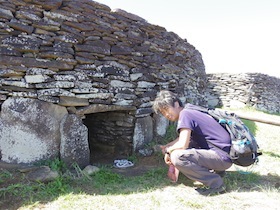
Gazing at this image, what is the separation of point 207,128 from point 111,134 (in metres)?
2.41

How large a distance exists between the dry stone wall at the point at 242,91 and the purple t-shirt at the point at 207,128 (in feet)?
30.4

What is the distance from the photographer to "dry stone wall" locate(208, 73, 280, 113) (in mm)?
11195

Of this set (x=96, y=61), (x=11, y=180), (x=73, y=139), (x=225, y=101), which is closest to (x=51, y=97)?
(x=73, y=139)

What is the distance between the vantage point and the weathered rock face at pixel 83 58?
3.16m

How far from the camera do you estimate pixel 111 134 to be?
4.69 meters

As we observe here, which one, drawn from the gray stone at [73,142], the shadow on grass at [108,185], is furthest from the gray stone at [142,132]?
the gray stone at [73,142]

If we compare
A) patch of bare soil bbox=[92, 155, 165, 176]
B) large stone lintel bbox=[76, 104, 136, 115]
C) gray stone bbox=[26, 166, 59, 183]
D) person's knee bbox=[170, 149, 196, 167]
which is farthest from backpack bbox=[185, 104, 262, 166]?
gray stone bbox=[26, 166, 59, 183]

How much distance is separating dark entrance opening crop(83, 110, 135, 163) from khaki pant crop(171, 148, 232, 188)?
1.79 meters

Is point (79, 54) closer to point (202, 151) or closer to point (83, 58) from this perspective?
point (83, 58)

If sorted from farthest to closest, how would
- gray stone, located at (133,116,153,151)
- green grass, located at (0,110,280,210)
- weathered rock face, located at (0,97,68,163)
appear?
gray stone, located at (133,116,153,151) < weathered rock face, located at (0,97,68,163) < green grass, located at (0,110,280,210)

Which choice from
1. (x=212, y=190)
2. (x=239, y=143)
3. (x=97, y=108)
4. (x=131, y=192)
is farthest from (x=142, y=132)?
(x=239, y=143)

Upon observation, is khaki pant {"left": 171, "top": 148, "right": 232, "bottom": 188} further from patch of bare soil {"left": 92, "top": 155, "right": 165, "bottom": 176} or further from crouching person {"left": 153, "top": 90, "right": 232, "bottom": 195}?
patch of bare soil {"left": 92, "top": 155, "right": 165, "bottom": 176}

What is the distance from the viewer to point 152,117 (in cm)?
467

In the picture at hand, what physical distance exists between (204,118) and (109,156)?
2367 mm
